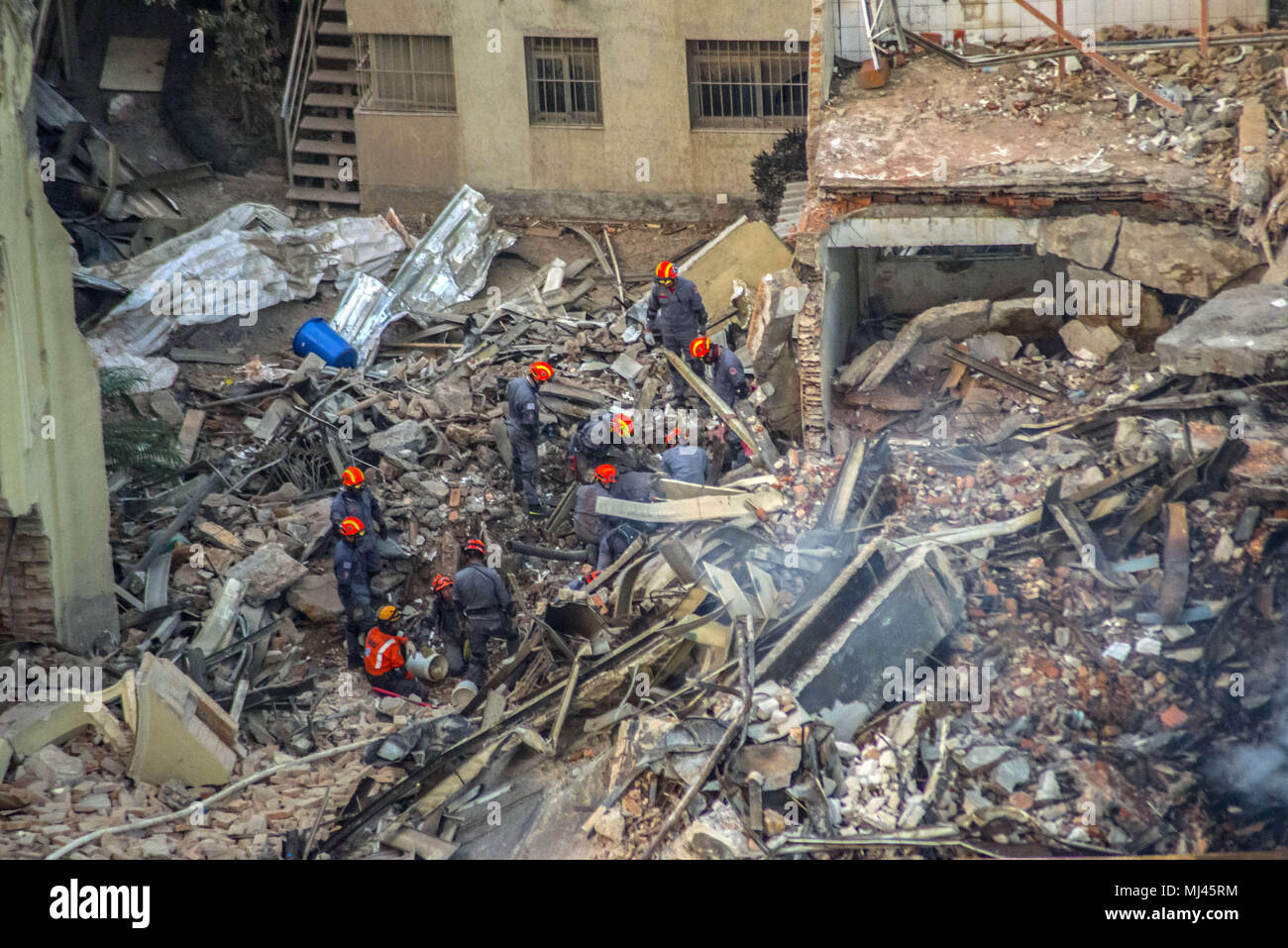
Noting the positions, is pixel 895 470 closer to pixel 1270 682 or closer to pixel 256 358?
pixel 1270 682

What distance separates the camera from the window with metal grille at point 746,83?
16.3 metres

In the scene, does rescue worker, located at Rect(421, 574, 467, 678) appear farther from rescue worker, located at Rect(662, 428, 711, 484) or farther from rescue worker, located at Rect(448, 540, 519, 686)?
rescue worker, located at Rect(662, 428, 711, 484)

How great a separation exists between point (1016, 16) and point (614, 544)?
6.20 metres

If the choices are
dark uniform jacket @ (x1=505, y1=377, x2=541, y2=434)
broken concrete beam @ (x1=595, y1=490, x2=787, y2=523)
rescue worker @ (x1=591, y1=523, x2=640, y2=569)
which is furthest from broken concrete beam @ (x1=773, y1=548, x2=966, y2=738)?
dark uniform jacket @ (x1=505, y1=377, x2=541, y2=434)

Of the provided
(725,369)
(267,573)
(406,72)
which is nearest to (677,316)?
(725,369)

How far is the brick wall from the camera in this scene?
362 inches

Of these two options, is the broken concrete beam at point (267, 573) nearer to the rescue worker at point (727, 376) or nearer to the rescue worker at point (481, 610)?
the rescue worker at point (481, 610)

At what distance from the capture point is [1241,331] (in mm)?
9047

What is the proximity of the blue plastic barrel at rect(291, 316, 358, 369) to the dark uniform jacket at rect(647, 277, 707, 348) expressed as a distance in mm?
3630

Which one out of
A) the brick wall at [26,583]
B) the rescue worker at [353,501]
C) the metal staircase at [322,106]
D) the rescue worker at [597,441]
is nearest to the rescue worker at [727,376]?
the rescue worker at [597,441]

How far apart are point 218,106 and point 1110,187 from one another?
42.8 feet

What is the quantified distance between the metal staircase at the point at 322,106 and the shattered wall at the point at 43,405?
26.3ft

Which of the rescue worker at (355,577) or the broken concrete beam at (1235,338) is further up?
the broken concrete beam at (1235,338)
